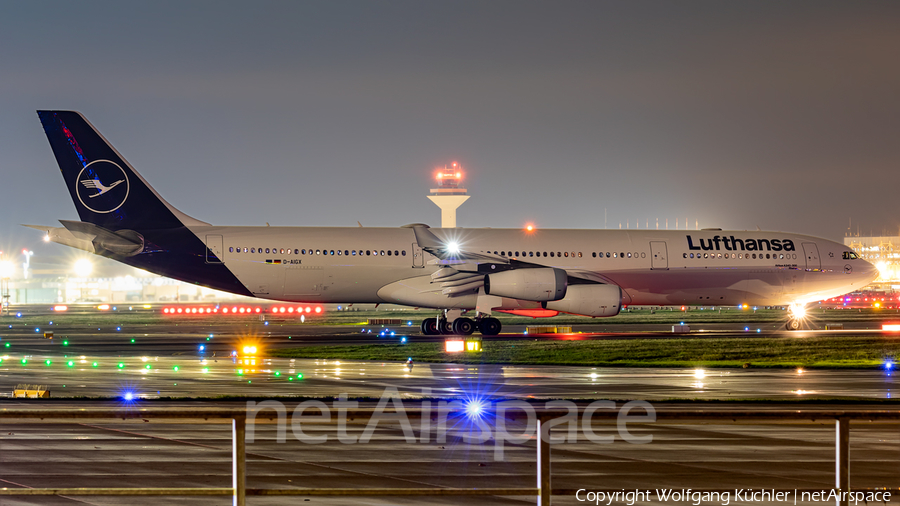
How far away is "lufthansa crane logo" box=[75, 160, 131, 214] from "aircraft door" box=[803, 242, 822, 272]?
29.4 meters


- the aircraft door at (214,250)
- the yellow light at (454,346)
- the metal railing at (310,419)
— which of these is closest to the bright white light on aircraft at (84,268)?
the aircraft door at (214,250)

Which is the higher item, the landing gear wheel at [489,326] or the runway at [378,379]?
the landing gear wheel at [489,326]

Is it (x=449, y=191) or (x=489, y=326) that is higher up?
(x=449, y=191)

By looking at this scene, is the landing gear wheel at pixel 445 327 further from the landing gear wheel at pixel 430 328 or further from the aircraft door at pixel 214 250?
the aircraft door at pixel 214 250

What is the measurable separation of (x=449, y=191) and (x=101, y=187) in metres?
94.8

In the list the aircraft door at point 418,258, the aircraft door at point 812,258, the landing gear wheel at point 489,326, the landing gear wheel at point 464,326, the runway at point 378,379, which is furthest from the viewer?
the aircraft door at point 812,258

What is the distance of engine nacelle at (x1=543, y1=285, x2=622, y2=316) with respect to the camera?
3569 centimetres

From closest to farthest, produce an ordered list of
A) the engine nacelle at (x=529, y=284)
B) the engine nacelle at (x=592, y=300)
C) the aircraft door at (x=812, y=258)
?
the engine nacelle at (x=529, y=284) < the engine nacelle at (x=592, y=300) < the aircraft door at (x=812, y=258)

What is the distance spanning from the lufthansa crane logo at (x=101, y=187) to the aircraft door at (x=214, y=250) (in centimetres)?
373

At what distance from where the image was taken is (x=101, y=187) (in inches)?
1389

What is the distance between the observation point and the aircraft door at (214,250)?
35.5 metres

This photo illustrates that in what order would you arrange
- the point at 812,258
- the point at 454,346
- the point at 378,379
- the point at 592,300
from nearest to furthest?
1. the point at 378,379
2. the point at 454,346
3. the point at 592,300
4. the point at 812,258

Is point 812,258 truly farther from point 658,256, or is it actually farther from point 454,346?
point 454,346

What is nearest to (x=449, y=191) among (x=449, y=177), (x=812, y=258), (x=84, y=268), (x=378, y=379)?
(x=449, y=177)
